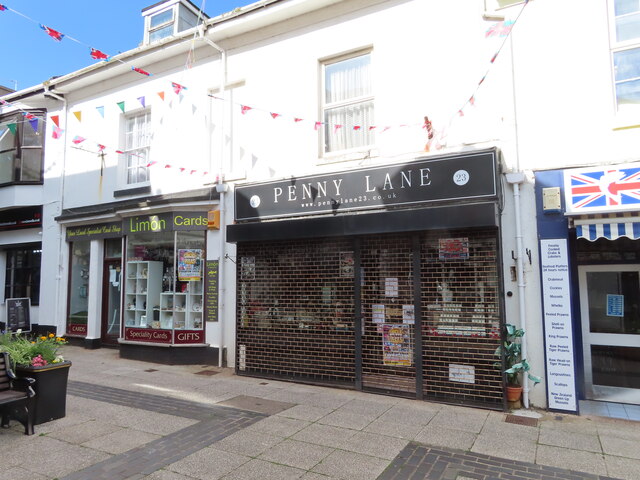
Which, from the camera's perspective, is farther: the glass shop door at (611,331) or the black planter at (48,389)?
the glass shop door at (611,331)

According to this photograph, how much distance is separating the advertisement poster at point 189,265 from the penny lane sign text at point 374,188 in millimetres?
1598

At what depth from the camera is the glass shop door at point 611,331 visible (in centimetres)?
601

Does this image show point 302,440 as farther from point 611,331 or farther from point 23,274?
point 23,274

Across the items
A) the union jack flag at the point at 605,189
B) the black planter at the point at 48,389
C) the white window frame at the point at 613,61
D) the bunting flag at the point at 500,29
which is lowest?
the black planter at the point at 48,389

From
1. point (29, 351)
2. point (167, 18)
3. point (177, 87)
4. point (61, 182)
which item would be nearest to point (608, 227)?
point (29, 351)

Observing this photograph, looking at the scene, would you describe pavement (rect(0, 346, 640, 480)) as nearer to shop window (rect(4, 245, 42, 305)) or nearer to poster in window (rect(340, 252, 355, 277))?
poster in window (rect(340, 252, 355, 277))

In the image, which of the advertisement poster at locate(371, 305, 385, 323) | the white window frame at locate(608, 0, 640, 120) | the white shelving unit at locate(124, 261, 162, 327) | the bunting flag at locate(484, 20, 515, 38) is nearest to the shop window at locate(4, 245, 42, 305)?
the white shelving unit at locate(124, 261, 162, 327)

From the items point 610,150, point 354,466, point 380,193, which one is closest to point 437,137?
point 380,193

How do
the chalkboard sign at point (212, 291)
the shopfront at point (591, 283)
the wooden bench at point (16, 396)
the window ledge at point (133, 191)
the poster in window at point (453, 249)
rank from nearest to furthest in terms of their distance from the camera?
1. the wooden bench at point (16, 396)
2. the shopfront at point (591, 283)
3. the poster in window at point (453, 249)
4. the chalkboard sign at point (212, 291)
5. the window ledge at point (133, 191)

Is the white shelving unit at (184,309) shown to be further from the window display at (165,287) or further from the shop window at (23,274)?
→ the shop window at (23,274)

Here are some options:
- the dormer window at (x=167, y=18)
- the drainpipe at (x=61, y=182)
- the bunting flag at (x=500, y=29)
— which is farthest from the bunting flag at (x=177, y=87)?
the bunting flag at (x=500, y=29)

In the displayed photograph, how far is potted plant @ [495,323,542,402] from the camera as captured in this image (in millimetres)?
5750

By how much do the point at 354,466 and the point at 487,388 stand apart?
105 inches

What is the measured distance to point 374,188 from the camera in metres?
6.80
